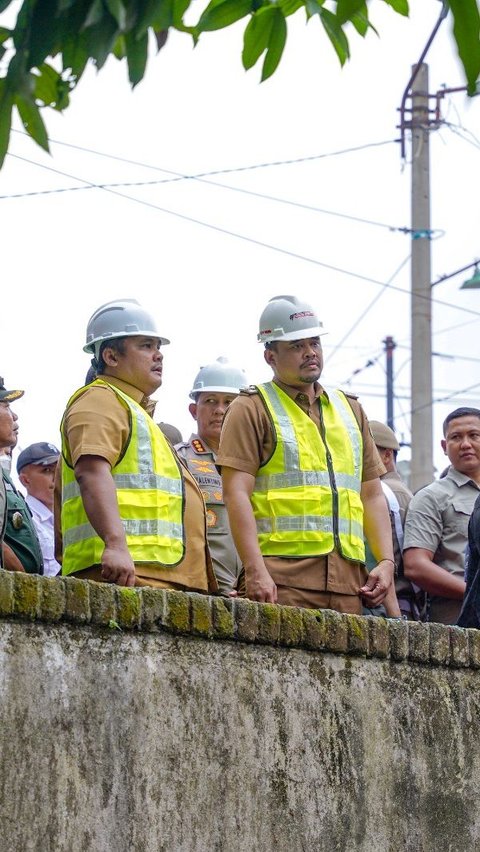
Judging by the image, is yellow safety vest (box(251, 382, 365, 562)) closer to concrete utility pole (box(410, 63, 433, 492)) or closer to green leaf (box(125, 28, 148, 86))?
green leaf (box(125, 28, 148, 86))

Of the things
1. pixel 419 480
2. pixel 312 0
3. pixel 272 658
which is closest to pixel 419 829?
pixel 272 658

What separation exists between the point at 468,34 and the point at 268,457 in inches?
149

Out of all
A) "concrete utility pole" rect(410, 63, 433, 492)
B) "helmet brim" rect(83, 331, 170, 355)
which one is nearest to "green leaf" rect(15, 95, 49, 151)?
"helmet brim" rect(83, 331, 170, 355)

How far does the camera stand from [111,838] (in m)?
4.48

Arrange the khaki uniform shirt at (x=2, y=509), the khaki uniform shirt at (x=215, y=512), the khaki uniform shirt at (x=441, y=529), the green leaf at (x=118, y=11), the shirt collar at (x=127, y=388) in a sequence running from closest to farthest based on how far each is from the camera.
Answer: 1. the green leaf at (x=118, y=11)
2. the khaki uniform shirt at (x=2, y=509)
3. the shirt collar at (x=127, y=388)
4. the khaki uniform shirt at (x=215, y=512)
5. the khaki uniform shirt at (x=441, y=529)

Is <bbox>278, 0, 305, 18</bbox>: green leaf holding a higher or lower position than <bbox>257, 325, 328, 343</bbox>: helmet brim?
higher

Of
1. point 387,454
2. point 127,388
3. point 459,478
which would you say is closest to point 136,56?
point 127,388

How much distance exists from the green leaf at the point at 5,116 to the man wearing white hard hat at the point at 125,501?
287 cm

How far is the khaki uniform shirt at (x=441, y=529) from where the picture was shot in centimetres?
718

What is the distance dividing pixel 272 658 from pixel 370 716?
0.51 meters

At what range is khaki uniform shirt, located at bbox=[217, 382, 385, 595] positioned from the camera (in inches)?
231

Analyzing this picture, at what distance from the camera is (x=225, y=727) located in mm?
4898

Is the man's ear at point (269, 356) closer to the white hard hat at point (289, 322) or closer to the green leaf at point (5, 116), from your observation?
the white hard hat at point (289, 322)

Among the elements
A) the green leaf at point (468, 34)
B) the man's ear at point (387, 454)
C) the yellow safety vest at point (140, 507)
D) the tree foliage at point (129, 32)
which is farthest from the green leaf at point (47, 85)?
the man's ear at point (387, 454)
